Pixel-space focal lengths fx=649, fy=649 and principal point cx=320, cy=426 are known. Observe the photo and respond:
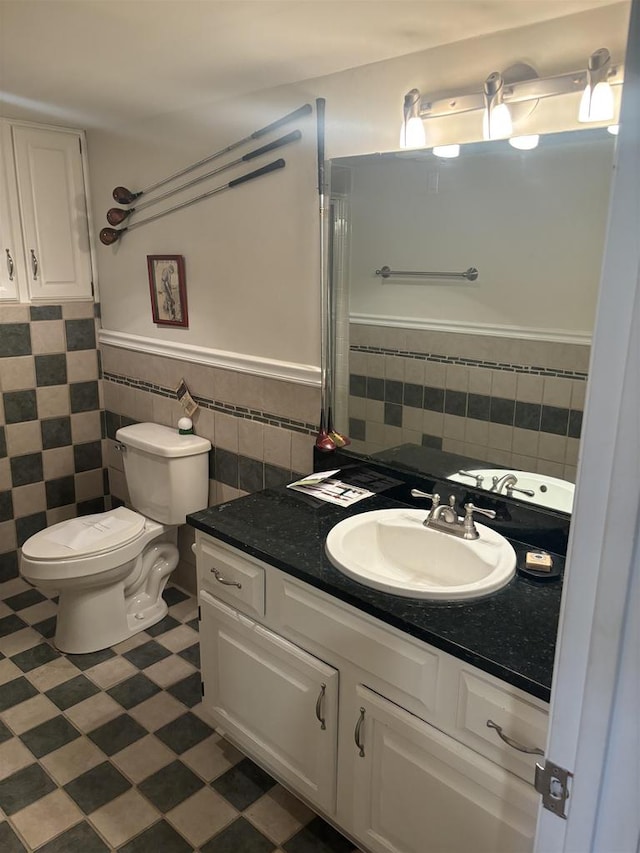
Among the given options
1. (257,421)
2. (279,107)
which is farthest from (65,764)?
(279,107)

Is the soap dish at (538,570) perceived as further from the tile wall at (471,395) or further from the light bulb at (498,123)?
the light bulb at (498,123)

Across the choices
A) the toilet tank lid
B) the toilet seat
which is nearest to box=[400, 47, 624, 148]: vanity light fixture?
the toilet tank lid

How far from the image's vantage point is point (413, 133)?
1759 mm

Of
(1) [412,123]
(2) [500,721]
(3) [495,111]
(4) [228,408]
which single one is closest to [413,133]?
(1) [412,123]

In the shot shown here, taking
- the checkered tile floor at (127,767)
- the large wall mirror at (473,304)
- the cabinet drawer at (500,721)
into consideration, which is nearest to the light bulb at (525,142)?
the large wall mirror at (473,304)

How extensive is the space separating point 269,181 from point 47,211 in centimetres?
126

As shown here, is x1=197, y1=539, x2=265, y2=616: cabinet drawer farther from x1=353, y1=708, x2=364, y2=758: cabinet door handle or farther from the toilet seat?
the toilet seat

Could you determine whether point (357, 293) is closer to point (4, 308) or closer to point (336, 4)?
point (336, 4)

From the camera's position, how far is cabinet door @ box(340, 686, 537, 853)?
128 cm

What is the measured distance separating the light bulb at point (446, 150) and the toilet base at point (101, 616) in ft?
6.53

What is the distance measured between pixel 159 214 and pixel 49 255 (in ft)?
2.06

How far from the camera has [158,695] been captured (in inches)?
93.3

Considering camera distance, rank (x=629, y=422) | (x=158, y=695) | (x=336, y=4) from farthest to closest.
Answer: (x=158, y=695), (x=336, y=4), (x=629, y=422)

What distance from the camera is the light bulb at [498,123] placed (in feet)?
5.16
